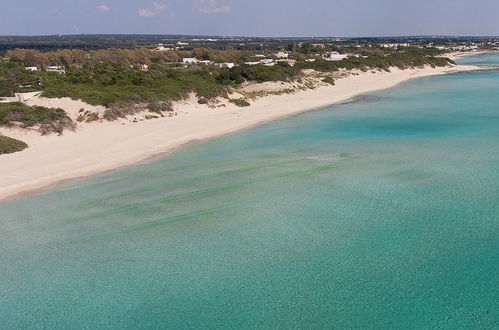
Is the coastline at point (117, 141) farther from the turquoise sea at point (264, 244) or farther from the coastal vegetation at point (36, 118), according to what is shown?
the turquoise sea at point (264, 244)

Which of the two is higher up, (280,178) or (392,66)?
(392,66)

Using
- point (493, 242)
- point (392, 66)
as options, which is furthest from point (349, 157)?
point (392, 66)

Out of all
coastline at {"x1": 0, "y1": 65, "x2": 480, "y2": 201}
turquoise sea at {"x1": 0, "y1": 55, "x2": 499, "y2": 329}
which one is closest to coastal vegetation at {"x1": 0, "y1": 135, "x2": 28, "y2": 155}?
coastline at {"x1": 0, "y1": 65, "x2": 480, "y2": 201}

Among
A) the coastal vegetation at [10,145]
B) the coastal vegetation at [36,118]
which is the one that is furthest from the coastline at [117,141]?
the coastal vegetation at [36,118]

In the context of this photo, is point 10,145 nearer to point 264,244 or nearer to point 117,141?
point 117,141

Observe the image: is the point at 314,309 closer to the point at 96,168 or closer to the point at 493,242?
the point at 493,242

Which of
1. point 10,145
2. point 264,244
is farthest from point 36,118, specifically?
point 264,244

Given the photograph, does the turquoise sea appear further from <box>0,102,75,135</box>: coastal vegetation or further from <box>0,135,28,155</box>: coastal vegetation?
<box>0,102,75,135</box>: coastal vegetation
